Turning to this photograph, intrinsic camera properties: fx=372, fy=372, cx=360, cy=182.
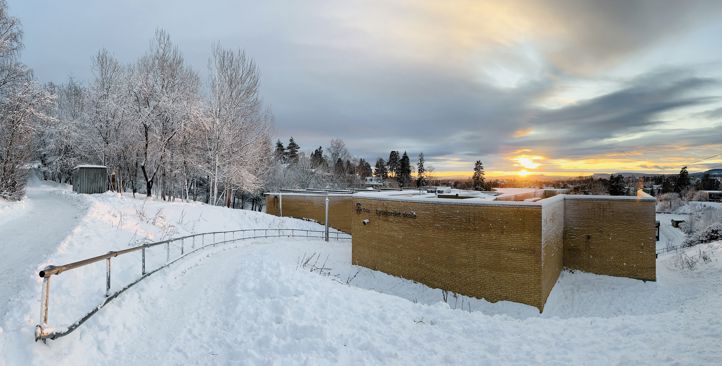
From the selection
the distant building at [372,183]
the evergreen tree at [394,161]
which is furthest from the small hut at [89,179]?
the evergreen tree at [394,161]

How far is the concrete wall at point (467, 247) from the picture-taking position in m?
15.2

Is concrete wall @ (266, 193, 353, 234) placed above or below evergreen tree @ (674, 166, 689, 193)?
below

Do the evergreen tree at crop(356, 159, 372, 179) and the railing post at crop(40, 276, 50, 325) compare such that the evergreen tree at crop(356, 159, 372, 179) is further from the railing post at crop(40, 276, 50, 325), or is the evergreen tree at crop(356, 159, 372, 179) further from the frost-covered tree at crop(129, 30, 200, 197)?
the railing post at crop(40, 276, 50, 325)

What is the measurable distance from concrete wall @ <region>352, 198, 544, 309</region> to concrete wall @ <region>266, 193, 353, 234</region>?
1439 centimetres

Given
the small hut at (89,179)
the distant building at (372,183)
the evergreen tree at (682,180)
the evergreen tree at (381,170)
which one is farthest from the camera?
the evergreen tree at (381,170)

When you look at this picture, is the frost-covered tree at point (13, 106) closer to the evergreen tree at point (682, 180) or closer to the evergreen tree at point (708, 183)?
the evergreen tree at point (682, 180)

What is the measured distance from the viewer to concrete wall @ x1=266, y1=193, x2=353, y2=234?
116 feet

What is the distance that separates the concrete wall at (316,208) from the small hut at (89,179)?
18.0m

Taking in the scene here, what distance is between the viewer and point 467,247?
16.6 metres

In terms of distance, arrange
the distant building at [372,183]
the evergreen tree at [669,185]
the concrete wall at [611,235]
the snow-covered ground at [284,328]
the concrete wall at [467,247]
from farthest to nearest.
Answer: the evergreen tree at [669,185]
the distant building at [372,183]
the concrete wall at [611,235]
the concrete wall at [467,247]
the snow-covered ground at [284,328]

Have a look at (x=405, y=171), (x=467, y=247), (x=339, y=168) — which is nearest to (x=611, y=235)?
(x=467, y=247)

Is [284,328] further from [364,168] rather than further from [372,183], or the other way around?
[364,168]

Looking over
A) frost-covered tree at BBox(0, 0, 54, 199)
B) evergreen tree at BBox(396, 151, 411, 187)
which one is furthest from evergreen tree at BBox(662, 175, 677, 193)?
frost-covered tree at BBox(0, 0, 54, 199)

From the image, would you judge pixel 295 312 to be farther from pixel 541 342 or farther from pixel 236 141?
pixel 236 141
